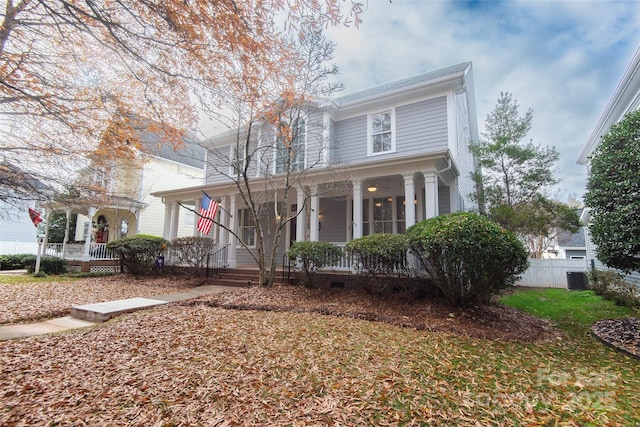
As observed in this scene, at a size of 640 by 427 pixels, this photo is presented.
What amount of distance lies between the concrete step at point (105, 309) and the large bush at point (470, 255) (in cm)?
635

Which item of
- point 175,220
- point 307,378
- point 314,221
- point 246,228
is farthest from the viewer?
point 246,228

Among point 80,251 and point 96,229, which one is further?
point 96,229

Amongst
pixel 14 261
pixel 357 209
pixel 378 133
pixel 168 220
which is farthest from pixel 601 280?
pixel 14 261

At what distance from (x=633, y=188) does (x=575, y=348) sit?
2839 millimetres

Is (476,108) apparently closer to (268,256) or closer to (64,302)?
(268,256)

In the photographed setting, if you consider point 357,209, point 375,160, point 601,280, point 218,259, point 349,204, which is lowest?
point 601,280

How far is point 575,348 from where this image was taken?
15.1 ft

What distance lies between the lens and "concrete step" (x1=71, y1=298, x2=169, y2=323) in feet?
19.9

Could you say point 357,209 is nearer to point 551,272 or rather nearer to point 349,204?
point 349,204

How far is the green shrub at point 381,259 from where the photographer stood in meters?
7.00

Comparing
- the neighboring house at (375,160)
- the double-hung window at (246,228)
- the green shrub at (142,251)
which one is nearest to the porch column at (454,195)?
the neighboring house at (375,160)

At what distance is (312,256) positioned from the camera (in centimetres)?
823

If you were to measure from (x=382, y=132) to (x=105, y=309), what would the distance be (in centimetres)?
989

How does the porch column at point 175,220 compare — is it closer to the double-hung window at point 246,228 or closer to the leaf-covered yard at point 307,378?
the double-hung window at point 246,228
